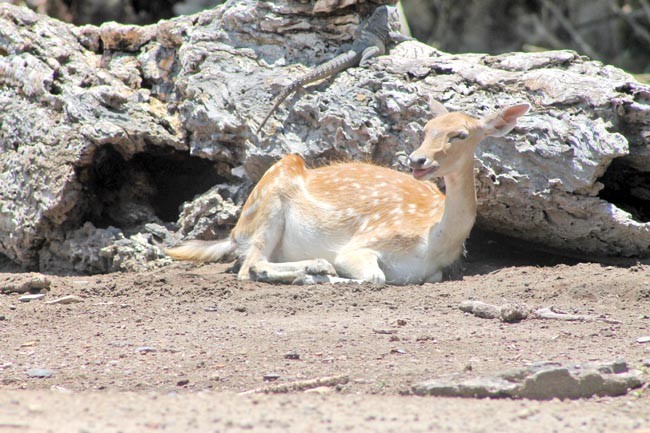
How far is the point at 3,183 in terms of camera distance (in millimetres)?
8953

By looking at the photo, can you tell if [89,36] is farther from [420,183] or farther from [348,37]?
[420,183]

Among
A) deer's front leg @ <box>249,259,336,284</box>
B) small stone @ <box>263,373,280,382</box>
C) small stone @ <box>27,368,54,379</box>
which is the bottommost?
deer's front leg @ <box>249,259,336,284</box>

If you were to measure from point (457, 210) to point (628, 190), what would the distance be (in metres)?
1.44

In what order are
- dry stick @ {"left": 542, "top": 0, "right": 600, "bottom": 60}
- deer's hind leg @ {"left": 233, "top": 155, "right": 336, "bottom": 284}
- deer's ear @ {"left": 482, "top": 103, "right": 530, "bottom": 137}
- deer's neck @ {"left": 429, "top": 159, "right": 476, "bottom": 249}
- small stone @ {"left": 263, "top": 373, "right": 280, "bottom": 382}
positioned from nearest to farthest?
1. small stone @ {"left": 263, "top": 373, "right": 280, "bottom": 382}
2. deer's ear @ {"left": 482, "top": 103, "right": 530, "bottom": 137}
3. deer's neck @ {"left": 429, "top": 159, "right": 476, "bottom": 249}
4. deer's hind leg @ {"left": 233, "top": 155, "right": 336, "bottom": 284}
5. dry stick @ {"left": 542, "top": 0, "right": 600, "bottom": 60}

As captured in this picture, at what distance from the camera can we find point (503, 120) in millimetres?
7332

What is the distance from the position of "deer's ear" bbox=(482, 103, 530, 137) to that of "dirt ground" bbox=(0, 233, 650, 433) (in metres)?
1.08

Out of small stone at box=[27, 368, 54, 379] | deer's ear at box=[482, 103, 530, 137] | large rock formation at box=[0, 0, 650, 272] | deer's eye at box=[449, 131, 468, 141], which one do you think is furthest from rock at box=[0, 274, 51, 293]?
deer's ear at box=[482, 103, 530, 137]

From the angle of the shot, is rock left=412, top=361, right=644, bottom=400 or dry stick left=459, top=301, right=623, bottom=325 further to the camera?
dry stick left=459, top=301, right=623, bottom=325

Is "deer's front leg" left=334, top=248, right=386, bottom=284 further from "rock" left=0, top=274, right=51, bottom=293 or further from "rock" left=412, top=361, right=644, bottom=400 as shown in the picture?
"rock" left=412, top=361, right=644, bottom=400

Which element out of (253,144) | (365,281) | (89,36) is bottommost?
(365,281)

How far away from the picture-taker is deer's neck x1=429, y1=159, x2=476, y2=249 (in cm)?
752

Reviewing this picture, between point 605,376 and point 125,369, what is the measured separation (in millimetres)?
2463

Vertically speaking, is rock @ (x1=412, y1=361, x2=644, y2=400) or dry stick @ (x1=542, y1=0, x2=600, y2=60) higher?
dry stick @ (x1=542, y1=0, x2=600, y2=60)

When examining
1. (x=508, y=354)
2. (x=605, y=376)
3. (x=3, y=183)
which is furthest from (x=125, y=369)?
(x=3, y=183)
